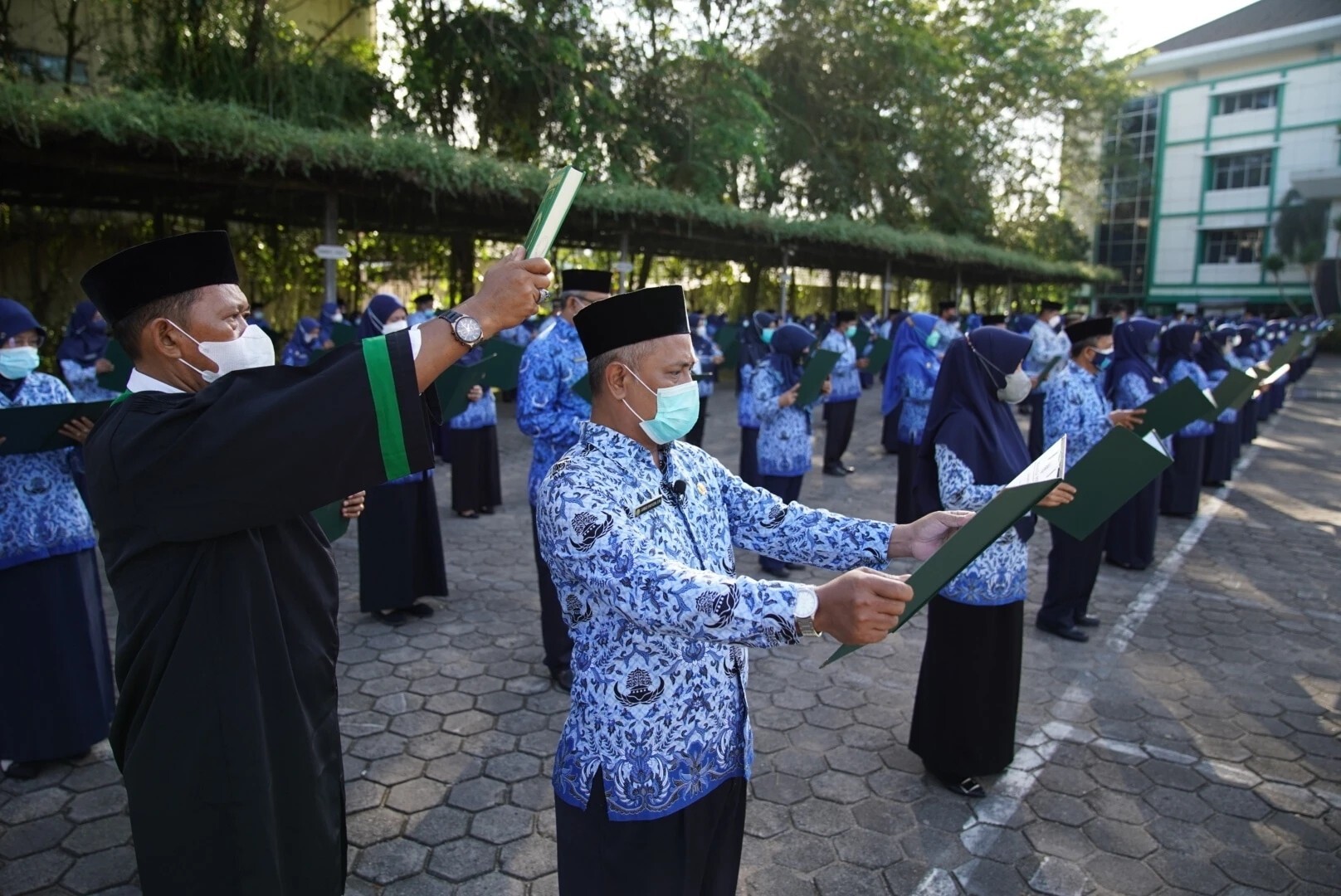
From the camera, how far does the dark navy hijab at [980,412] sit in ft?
11.9

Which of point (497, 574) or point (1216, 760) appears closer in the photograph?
point (1216, 760)

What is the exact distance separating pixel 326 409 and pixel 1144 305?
170ft

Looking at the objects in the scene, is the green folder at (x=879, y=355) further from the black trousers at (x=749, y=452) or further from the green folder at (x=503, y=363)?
the green folder at (x=503, y=363)

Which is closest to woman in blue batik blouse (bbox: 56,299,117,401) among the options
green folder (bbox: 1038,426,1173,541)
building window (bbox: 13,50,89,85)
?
building window (bbox: 13,50,89,85)

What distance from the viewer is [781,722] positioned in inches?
165

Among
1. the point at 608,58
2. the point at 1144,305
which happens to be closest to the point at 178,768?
the point at 608,58

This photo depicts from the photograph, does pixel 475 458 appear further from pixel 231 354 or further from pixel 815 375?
pixel 231 354

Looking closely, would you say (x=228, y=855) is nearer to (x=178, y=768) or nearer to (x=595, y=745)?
(x=178, y=768)

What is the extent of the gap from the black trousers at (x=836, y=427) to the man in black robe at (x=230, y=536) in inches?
354

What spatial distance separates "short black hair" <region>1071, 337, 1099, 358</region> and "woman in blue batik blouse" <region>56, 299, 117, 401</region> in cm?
717

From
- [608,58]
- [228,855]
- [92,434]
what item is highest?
[608,58]

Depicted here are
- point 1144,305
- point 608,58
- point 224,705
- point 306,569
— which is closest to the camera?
point 224,705

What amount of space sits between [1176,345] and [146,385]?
28.7 ft

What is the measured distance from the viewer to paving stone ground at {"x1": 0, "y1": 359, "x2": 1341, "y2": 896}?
3070 millimetres
